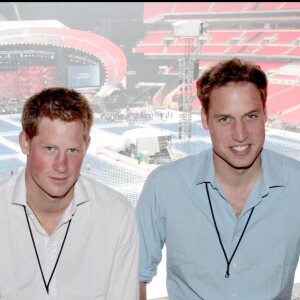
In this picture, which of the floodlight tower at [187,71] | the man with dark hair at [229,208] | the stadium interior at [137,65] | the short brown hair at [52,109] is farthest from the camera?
the floodlight tower at [187,71]

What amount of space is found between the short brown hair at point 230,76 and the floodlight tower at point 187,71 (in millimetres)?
5030

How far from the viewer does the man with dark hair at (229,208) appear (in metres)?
1.10

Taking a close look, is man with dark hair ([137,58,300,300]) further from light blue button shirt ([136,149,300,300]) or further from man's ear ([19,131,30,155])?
man's ear ([19,131,30,155])

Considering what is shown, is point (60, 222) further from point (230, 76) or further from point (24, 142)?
point (230, 76)

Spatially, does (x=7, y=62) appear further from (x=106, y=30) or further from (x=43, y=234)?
(x=43, y=234)

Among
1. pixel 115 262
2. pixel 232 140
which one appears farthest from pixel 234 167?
pixel 115 262

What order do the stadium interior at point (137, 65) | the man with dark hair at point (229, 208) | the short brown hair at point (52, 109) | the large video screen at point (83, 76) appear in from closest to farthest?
the short brown hair at point (52, 109), the man with dark hair at point (229, 208), the large video screen at point (83, 76), the stadium interior at point (137, 65)

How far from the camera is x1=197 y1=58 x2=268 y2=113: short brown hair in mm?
1114

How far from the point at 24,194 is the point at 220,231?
1.65 ft

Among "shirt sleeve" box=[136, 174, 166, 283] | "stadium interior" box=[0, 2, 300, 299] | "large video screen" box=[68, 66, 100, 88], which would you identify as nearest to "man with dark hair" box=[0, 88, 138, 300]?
"shirt sleeve" box=[136, 174, 166, 283]

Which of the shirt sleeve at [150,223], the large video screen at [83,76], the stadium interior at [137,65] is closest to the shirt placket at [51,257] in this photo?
the shirt sleeve at [150,223]

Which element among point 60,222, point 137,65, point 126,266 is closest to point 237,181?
point 126,266

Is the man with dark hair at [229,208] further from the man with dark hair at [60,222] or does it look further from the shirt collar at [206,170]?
the man with dark hair at [60,222]

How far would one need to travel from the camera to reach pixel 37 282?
3.40ft
